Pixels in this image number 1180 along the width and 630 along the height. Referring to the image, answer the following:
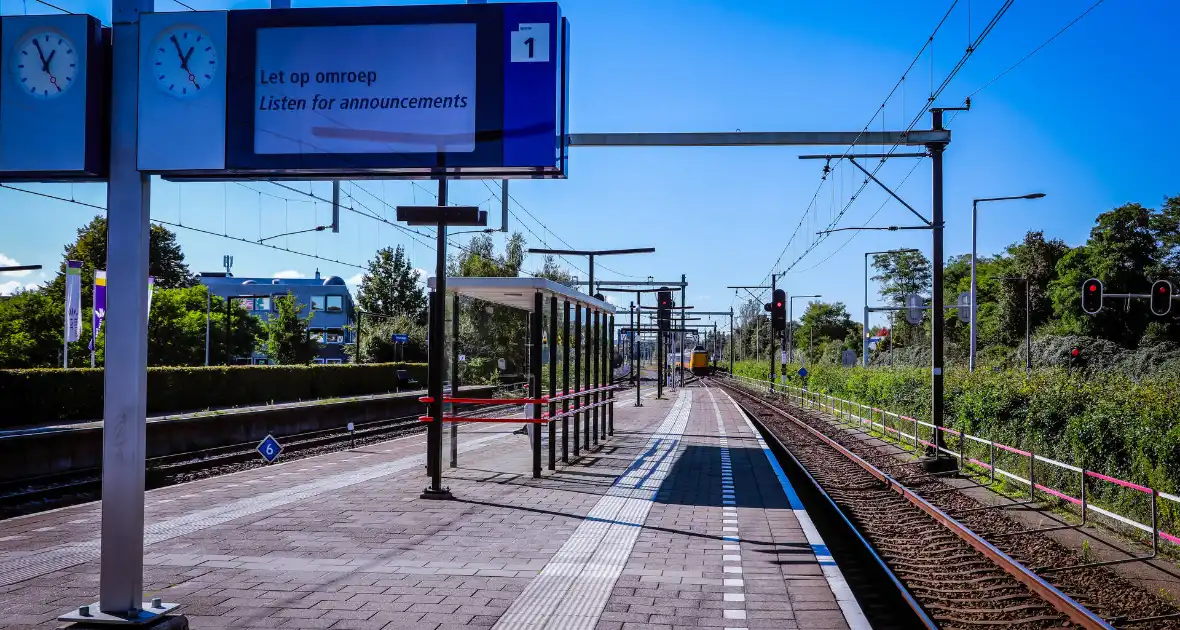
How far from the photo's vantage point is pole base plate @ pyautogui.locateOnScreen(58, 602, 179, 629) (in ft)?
18.2

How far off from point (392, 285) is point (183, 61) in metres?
95.8

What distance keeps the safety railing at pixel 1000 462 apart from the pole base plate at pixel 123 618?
7.65 m

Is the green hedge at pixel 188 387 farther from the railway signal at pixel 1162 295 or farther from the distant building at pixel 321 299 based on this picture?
the distant building at pixel 321 299

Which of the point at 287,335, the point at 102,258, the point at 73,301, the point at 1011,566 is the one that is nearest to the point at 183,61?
the point at 1011,566

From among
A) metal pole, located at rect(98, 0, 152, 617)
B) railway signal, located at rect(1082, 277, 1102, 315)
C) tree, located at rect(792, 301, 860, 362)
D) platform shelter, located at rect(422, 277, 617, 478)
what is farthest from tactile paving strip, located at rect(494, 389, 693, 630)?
tree, located at rect(792, 301, 860, 362)

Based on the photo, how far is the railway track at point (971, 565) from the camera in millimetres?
7480

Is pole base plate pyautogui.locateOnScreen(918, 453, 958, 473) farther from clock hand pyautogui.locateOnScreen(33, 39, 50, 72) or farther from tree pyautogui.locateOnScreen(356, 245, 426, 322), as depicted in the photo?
tree pyautogui.locateOnScreen(356, 245, 426, 322)

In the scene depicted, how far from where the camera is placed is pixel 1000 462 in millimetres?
16453

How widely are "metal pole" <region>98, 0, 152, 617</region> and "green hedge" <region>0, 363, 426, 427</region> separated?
21126 millimetres

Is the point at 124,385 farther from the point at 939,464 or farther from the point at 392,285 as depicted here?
the point at 392,285

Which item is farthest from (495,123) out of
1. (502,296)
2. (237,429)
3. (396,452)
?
(237,429)

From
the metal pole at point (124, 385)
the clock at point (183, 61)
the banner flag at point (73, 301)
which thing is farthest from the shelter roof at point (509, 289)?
the banner flag at point (73, 301)

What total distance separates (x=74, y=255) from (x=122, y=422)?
79.0 meters

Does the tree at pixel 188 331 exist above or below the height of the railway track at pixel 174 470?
above
